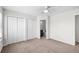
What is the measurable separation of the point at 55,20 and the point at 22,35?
319cm

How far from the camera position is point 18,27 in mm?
4750

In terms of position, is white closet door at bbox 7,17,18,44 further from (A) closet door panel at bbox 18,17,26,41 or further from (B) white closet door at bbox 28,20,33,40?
(B) white closet door at bbox 28,20,33,40

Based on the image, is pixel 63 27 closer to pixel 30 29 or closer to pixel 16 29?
pixel 30 29

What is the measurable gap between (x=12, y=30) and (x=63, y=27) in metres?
3.83

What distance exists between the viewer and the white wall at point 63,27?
3939mm

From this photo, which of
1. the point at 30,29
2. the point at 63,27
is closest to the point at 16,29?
the point at 30,29

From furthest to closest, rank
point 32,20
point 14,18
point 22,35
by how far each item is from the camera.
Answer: point 32,20 < point 22,35 < point 14,18

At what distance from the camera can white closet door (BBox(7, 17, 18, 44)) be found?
417 centimetres

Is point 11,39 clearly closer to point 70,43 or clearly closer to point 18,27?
point 18,27

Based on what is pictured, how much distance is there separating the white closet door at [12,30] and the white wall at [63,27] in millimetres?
3259
